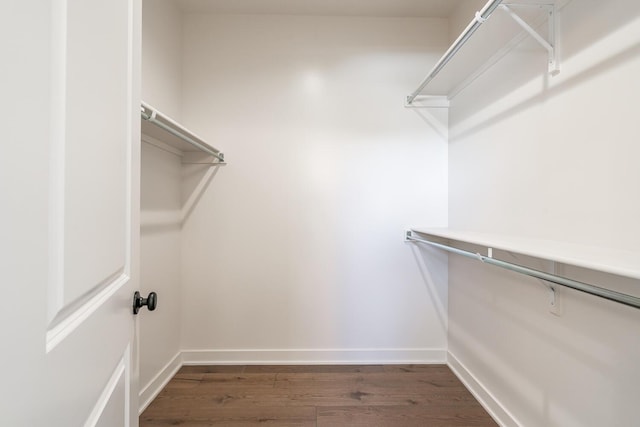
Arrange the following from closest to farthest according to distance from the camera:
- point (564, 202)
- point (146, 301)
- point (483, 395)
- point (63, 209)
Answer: point (63, 209) → point (146, 301) → point (564, 202) → point (483, 395)

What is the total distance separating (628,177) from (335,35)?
1.90 meters

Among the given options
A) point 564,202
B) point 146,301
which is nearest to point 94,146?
point 146,301

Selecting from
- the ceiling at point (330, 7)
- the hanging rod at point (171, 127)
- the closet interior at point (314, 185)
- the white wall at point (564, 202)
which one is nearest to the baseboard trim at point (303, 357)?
the closet interior at point (314, 185)

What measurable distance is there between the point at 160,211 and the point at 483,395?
2245 millimetres

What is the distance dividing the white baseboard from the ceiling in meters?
2.50

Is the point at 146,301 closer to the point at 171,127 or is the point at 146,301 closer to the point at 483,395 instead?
the point at 171,127

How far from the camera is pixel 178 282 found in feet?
6.57

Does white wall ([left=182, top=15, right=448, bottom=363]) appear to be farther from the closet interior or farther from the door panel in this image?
the door panel

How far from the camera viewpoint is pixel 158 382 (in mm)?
1740

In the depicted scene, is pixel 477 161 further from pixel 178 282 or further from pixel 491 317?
pixel 178 282

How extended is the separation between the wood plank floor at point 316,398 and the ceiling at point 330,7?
8.44 ft

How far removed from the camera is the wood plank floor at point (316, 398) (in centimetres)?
152

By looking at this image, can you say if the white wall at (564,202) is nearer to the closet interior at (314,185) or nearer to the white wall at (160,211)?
the closet interior at (314,185)

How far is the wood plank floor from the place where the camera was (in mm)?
1521
